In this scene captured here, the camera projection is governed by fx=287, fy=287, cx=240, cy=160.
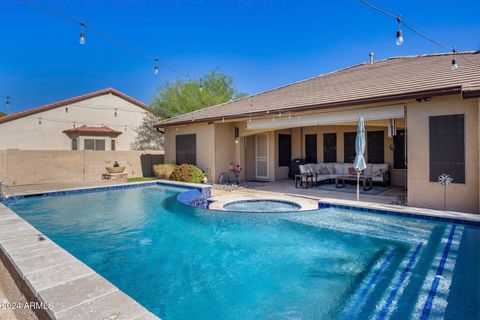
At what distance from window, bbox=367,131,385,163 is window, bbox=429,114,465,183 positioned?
17.6ft

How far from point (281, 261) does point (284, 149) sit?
37.1 feet

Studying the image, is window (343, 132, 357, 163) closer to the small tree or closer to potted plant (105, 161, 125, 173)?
potted plant (105, 161, 125, 173)

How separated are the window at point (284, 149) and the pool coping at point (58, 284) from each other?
12.6 metres

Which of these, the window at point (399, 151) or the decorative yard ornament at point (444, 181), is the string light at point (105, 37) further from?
the window at point (399, 151)

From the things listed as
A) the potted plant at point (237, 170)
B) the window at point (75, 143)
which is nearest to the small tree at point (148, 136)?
the window at point (75, 143)

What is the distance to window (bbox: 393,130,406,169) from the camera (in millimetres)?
12648

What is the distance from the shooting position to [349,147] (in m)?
14.4

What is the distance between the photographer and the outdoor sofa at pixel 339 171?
12.6 meters

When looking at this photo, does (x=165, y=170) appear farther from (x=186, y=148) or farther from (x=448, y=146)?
(x=448, y=146)

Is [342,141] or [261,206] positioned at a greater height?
[342,141]

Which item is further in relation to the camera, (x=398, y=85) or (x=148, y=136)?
(x=148, y=136)

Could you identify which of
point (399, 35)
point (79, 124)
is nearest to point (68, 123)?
point (79, 124)

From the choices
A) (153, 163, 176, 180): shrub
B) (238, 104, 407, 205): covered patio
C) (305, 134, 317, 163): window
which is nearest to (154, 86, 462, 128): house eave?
(238, 104, 407, 205): covered patio

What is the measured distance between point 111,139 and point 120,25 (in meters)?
12.3
